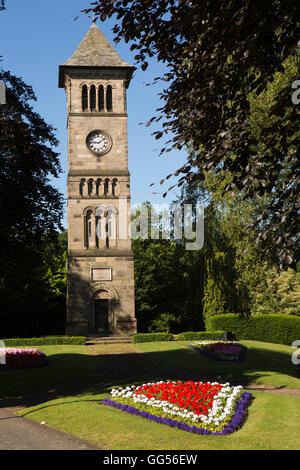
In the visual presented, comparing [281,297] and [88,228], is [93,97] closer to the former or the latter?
[88,228]

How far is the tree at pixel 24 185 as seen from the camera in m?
18.5

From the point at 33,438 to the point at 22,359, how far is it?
12.2m

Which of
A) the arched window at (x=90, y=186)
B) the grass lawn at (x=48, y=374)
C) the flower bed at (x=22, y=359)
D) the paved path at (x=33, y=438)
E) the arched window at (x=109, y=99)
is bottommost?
the grass lawn at (x=48, y=374)

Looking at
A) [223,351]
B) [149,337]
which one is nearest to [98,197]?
[149,337]

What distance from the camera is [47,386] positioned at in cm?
1803

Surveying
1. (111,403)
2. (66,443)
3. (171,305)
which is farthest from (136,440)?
(171,305)

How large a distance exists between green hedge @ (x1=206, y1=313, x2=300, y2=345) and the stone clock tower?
6.87 meters

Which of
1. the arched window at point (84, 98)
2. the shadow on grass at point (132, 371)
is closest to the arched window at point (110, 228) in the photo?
the arched window at point (84, 98)

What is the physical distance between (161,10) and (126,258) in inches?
1080

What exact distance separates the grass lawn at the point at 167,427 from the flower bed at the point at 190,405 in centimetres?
28

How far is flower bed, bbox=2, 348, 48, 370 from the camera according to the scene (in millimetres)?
22078

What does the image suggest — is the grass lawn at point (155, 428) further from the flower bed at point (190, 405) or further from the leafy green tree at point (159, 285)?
the leafy green tree at point (159, 285)

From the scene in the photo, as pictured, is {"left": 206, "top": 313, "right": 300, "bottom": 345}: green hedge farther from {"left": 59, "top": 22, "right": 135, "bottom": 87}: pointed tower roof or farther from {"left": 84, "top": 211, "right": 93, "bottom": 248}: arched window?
{"left": 59, "top": 22, "right": 135, "bottom": 87}: pointed tower roof

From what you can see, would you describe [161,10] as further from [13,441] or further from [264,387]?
[264,387]
